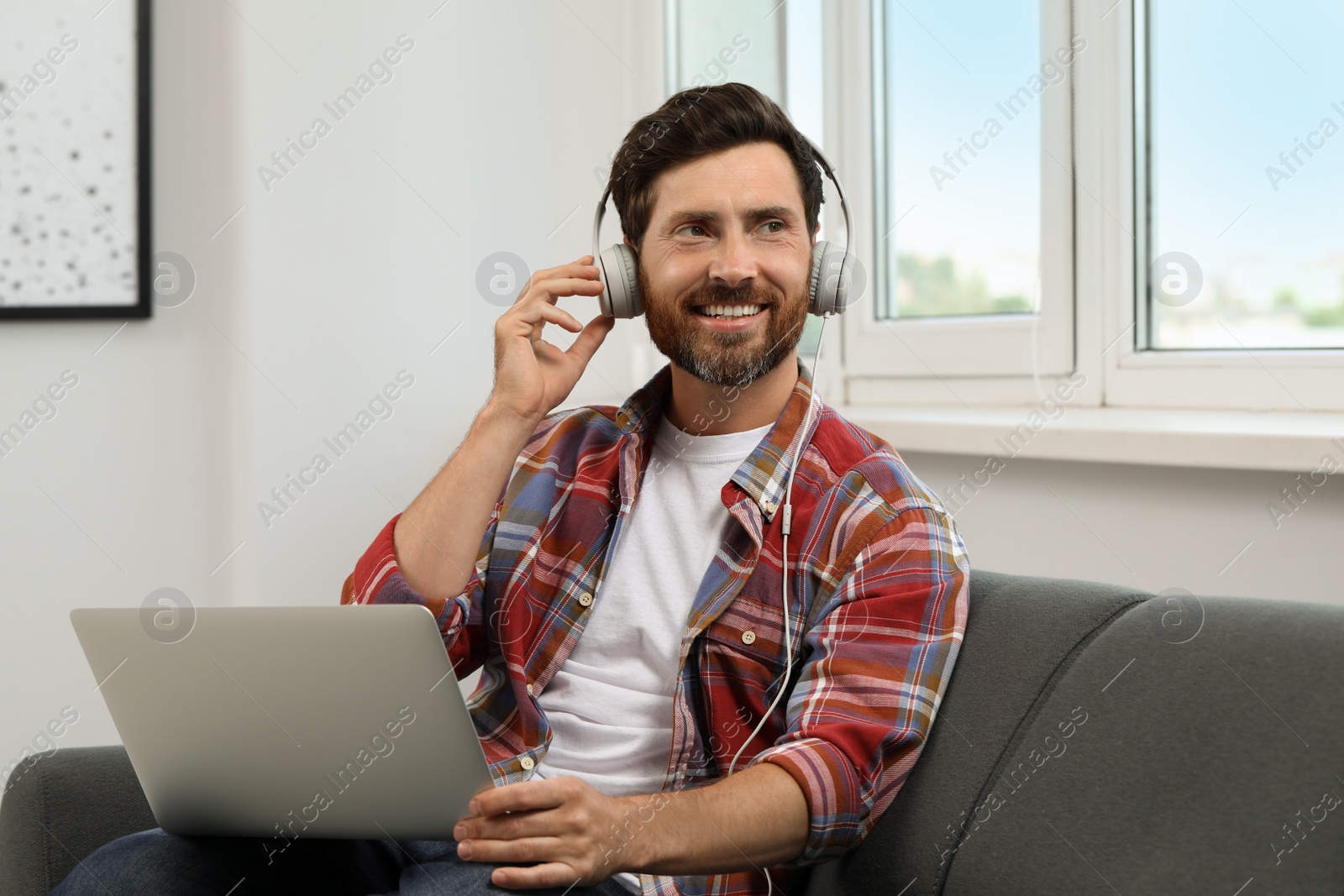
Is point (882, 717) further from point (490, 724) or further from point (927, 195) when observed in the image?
point (927, 195)

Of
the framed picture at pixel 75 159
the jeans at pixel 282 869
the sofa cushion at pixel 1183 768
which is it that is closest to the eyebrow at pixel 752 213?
the sofa cushion at pixel 1183 768

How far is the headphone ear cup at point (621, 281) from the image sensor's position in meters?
1.46

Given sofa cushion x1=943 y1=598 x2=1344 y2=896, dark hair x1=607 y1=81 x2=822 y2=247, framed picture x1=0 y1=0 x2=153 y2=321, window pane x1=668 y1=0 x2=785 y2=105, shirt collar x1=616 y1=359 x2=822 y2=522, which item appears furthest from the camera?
window pane x1=668 y1=0 x2=785 y2=105

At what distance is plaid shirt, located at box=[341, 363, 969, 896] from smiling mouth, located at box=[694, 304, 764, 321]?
0.10 metres

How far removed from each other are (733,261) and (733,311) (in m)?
0.06

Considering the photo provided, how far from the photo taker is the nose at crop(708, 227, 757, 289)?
1.39m

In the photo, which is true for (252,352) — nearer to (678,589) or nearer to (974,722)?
(678,589)

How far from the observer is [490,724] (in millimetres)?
1389

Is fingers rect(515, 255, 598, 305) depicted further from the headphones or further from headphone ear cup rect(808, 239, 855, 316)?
headphone ear cup rect(808, 239, 855, 316)

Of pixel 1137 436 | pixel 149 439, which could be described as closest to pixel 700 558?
pixel 1137 436

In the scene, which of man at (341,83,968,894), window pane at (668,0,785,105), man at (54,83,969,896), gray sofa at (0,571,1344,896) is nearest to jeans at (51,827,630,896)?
man at (54,83,969,896)

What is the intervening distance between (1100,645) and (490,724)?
0.71 meters

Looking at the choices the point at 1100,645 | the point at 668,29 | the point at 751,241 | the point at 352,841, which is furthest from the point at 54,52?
the point at 1100,645

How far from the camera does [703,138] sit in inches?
56.6
